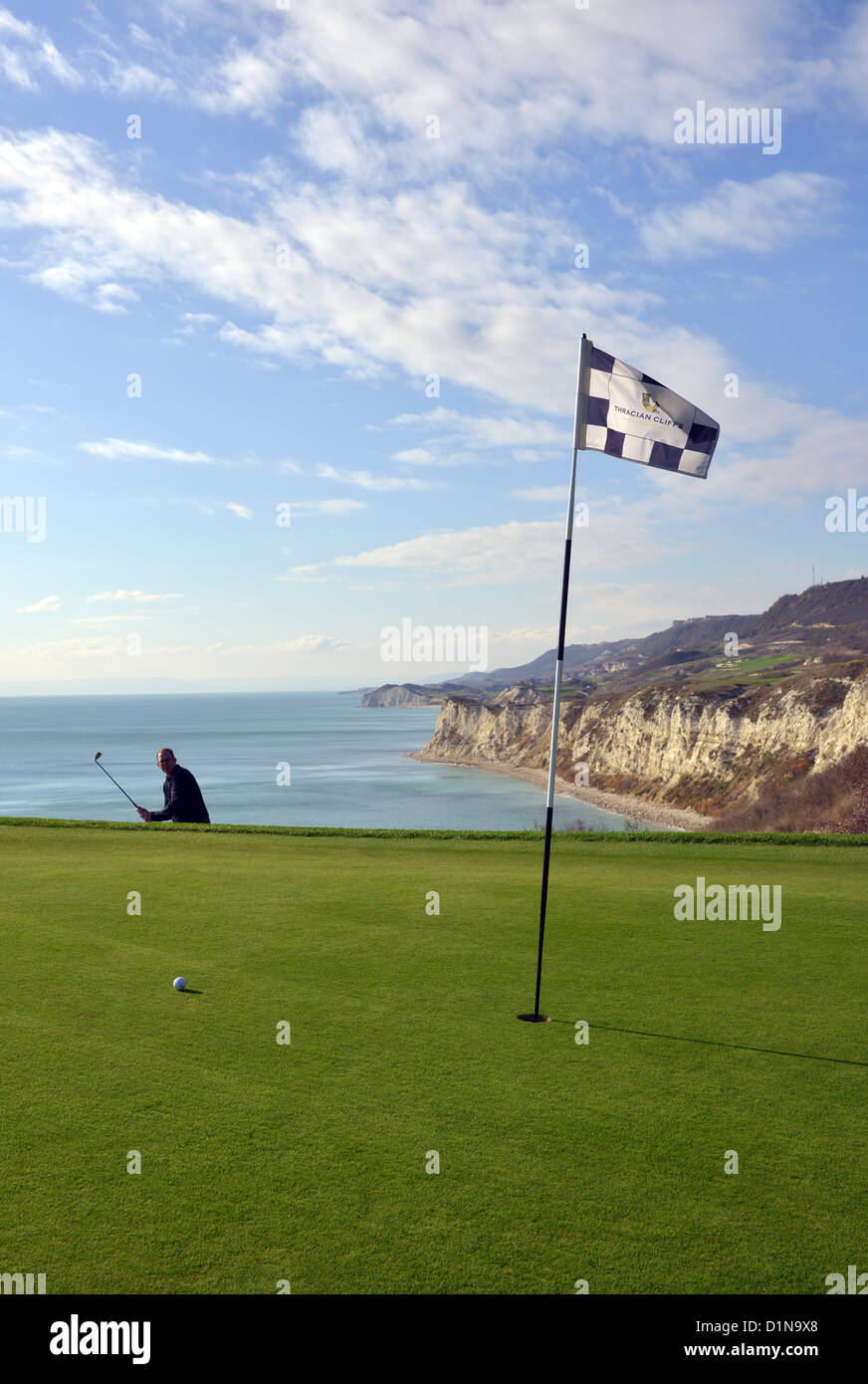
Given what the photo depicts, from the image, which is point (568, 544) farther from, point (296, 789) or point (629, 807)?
point (296, 789)

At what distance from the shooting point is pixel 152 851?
47.1 ft

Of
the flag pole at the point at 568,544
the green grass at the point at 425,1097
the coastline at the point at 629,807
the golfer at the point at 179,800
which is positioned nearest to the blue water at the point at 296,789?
the coastline at the point at 629,807

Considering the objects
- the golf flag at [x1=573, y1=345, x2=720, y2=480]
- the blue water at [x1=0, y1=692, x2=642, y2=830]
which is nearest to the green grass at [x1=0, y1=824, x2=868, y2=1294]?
the golf flag at [x1=573, y1=345, x2=720, y2=480]

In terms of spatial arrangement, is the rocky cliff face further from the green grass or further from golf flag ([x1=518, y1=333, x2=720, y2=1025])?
the green grass

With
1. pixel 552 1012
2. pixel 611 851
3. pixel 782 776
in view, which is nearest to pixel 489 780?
pixel 782 776

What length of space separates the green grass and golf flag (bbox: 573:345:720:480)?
5086mm

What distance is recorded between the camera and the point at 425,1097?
557 centimetres

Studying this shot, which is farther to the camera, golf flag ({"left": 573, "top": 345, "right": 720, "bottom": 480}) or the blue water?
the blue water

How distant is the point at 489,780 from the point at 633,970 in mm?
110975

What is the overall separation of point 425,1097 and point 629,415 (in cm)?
654

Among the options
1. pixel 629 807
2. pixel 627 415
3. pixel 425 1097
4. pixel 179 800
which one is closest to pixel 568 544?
pixel 627 415

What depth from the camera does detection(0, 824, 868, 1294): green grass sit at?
4078mm
